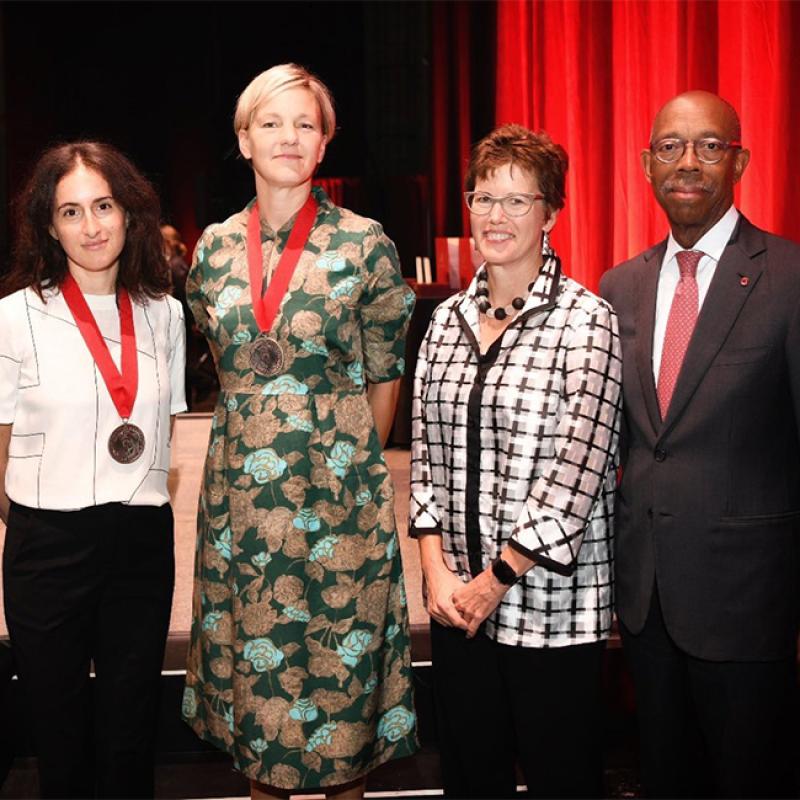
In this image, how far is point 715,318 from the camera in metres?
1.98

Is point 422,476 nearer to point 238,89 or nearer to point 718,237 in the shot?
point 718,237

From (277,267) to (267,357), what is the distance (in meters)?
0.17

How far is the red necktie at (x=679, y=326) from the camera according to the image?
79.8 inches

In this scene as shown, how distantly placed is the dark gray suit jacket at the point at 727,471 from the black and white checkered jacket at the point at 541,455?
72 millimetres

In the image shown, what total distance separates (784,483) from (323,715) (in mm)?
972

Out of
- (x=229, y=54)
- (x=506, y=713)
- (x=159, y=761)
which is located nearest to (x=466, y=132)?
(x=229, y=54)

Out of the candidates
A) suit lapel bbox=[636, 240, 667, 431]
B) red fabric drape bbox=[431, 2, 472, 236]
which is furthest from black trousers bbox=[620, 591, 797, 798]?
red fabric drape bbox=[431, 2, 472, 236]

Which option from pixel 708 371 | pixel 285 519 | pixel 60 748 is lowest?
pixel 60 748

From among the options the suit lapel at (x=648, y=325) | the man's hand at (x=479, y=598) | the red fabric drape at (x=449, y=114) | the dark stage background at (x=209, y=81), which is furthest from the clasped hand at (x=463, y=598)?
the dark stage background at (x=209, y=81)

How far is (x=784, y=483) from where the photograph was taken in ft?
6.52

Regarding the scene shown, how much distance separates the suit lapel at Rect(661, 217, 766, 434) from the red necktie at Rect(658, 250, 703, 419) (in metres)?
0.03

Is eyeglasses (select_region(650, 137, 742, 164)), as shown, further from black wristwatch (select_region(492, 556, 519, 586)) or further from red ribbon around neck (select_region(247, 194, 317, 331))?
black wristwatch (select_region(492, 556, 519, 586))

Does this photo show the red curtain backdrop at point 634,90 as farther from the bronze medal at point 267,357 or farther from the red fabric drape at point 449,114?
the red fabric drape at point 449,114

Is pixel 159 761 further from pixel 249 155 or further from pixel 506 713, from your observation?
pixel 249 155
